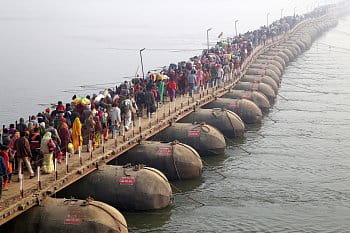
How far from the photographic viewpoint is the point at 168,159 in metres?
23.7

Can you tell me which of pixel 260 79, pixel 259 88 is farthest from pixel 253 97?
pixel 260 79

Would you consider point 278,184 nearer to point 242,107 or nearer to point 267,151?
point 267,151

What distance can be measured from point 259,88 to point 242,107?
7175 millimetres

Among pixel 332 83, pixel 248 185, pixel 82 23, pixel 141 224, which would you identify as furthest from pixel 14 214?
pixel 82 23

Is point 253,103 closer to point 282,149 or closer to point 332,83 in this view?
point 282,149

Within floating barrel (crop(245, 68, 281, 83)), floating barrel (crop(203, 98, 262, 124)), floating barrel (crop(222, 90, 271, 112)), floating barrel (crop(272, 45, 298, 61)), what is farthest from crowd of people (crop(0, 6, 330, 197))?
floating barrel (crop(272, 45, 298, 61))

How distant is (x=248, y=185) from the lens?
961 inches

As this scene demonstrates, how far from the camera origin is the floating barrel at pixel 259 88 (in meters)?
41.8

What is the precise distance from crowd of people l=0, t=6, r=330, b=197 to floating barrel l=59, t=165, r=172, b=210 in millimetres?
1252

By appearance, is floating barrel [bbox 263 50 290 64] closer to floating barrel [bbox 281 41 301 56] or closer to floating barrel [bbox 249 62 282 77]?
floating barrel [bbox 281 41 301 56]

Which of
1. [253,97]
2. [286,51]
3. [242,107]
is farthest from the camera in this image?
[286,51]

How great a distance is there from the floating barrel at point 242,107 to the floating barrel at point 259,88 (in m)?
5.69

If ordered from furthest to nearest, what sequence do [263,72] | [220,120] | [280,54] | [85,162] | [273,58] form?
[280,54], [273,58], [263,72], [220,120], [85,162]

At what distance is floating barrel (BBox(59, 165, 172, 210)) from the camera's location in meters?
19.9
